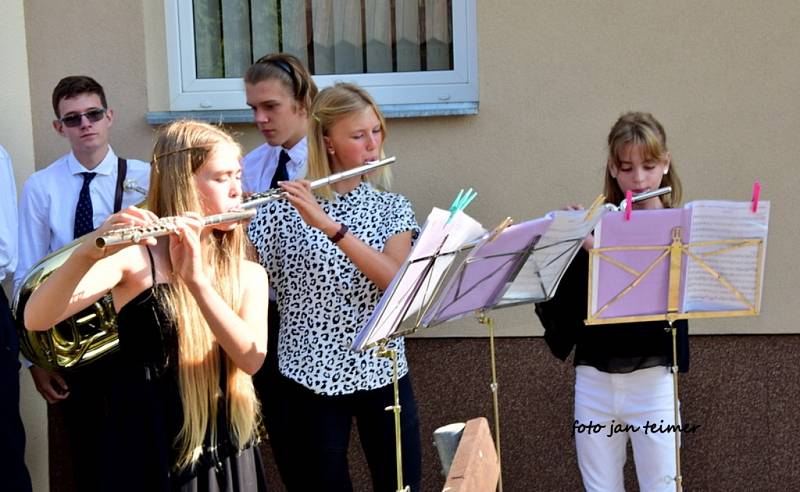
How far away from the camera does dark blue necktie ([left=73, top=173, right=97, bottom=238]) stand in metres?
4.31

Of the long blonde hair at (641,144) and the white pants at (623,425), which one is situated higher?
the long blonde hair at (641,144)

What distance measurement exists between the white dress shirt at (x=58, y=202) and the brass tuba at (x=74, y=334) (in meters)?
0.48

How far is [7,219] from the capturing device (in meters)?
4.22

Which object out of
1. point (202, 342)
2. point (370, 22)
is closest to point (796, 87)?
point (370, 22)

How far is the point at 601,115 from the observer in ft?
15.0

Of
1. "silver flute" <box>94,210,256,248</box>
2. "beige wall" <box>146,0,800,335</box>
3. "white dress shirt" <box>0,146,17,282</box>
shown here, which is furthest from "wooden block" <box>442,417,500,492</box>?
"white dress shirt" <box>0,146,17,282</box>

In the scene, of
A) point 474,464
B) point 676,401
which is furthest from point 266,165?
point 474,464

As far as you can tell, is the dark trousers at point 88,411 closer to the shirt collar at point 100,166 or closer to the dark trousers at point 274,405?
the dark trousers at point 274,405

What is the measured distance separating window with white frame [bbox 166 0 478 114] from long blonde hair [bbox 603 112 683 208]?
100 centimetres

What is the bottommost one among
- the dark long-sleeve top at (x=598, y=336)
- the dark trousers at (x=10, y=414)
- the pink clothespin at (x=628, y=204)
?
the dark trousers at (x=10, y=414)

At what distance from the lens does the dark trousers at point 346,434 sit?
3.51 m

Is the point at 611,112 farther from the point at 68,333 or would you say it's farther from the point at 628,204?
the point at 68,333

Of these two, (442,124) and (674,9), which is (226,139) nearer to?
(442,124)

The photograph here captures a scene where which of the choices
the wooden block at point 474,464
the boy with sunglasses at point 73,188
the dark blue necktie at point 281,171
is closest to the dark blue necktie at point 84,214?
the boy with sunglasses at point 73,188
